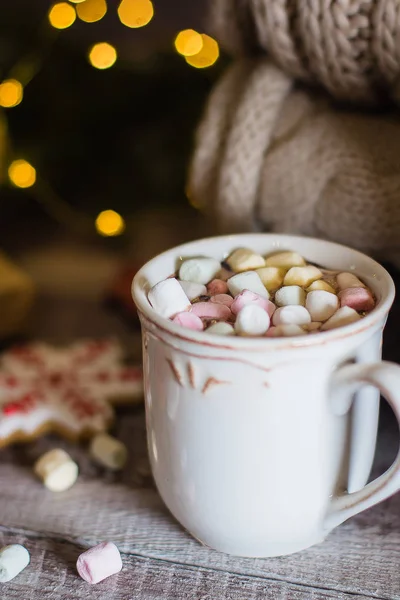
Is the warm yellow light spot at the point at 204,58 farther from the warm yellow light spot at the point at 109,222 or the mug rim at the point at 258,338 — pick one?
the mug rim at the point at 258,338

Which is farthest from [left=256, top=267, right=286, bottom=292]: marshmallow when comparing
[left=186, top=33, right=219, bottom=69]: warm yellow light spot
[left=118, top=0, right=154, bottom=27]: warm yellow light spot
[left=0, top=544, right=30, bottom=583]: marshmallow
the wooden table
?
[left=118, top=0, right=154, bottom=27]: warm yellow light spot

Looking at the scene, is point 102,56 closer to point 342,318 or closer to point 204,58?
point 204,58

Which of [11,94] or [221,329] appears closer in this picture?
[221,329]

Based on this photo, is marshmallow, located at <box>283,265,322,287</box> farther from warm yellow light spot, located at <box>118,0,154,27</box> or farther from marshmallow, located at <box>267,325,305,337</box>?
warm yellow light spot, located at <box>118,0,154,27</box>

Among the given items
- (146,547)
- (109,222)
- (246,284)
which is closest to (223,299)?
(246,284)

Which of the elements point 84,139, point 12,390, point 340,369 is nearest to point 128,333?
point 12,390

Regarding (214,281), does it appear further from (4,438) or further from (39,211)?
(39,211)

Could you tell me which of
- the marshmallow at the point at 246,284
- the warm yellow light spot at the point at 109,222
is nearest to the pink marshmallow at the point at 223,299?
the marshmallow at the point at 246,284
